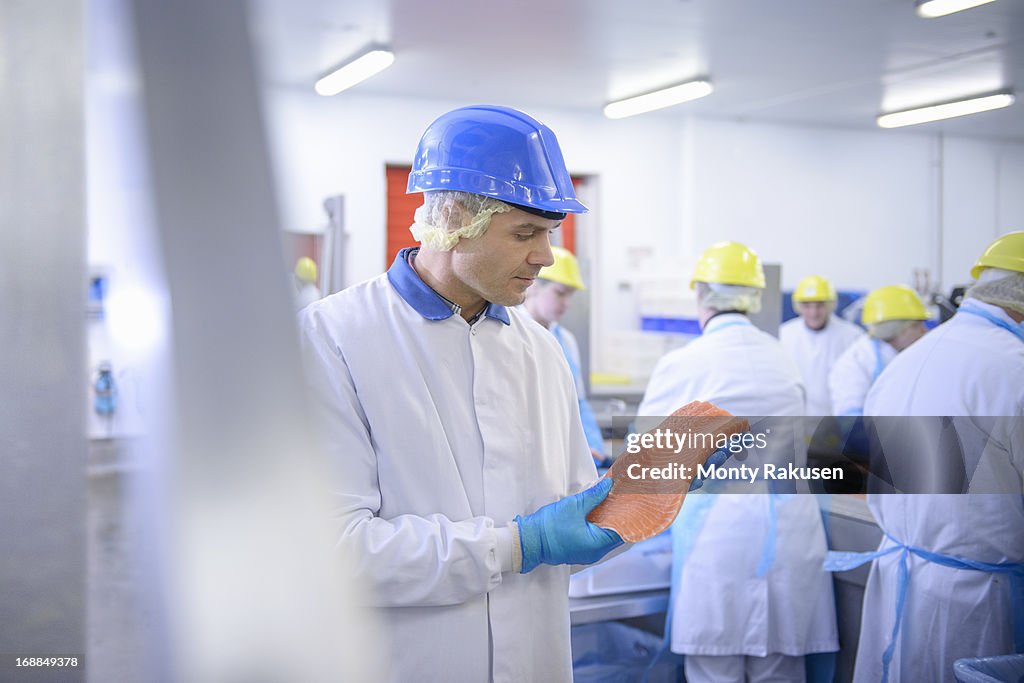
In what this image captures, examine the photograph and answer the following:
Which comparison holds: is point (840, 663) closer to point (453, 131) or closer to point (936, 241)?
point (453, 131)

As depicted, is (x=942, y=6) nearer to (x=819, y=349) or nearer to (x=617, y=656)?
(x=819, y=349)

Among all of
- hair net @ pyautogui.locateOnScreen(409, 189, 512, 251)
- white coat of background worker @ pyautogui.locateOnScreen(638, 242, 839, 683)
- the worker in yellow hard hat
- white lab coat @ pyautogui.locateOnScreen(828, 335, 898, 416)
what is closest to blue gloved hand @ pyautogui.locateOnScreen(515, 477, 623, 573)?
hair net @ pyautogui.locateOnScreen(409, 189, 512, 251)

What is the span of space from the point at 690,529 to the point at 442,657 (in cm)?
153

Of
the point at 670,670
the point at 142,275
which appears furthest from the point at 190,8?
the point at 670,670

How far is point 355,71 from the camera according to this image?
5.91 metres

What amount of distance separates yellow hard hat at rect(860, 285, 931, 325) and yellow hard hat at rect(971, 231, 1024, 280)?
2.25 m

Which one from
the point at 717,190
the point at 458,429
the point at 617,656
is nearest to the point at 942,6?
the point at 717,190

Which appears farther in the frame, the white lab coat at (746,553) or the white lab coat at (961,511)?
the white lab coat at (746,553)

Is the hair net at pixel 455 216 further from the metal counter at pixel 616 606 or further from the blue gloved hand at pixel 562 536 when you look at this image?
the metal counter at pixel 616 606

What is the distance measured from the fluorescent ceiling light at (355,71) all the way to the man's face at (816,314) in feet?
10.3

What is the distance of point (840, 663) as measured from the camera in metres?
2.81

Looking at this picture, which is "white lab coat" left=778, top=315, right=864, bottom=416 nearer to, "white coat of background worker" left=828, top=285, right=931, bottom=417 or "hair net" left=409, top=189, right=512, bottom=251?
"white coat of background worker" left=828, top=285, right=931, bottom=417

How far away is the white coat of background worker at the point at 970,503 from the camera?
79.7 inches

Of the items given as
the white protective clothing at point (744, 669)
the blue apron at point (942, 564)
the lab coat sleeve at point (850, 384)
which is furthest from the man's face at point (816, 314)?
the blue apron at point (942, 564)
